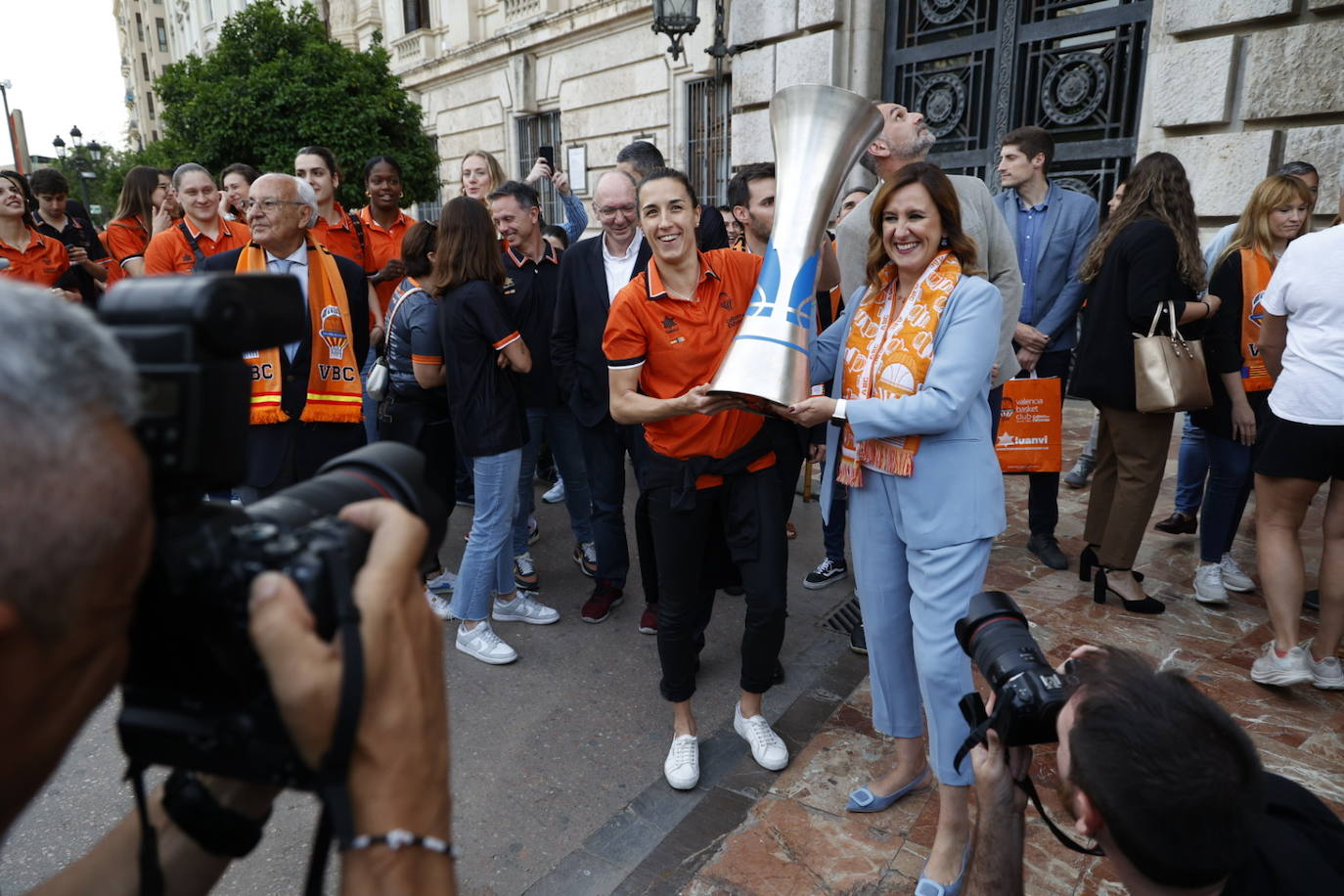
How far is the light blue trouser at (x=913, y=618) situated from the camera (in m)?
2.37

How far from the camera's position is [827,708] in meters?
3.34

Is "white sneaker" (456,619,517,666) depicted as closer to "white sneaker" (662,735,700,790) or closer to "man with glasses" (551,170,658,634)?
"man with glasses" (551,170,658,634)

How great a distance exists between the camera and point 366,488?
97 cm

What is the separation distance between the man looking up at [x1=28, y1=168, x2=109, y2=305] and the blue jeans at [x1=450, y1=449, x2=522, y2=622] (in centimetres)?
404

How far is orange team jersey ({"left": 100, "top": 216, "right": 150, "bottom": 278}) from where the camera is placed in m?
6.39

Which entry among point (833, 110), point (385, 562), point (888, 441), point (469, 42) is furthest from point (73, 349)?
point (469, 42)

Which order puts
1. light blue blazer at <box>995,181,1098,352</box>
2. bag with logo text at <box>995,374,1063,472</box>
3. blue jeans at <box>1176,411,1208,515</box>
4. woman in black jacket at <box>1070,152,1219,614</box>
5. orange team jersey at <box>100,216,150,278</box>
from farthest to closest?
orange team jersey at <box>100,216,150,278</box> < light blue blazer at <box>995,181,1098,352</box> < blue jeans at <box>1176,411,1208,515</box> < bag with logo text at <box>995,374,1063,472</box> < woman in black jacket at <box>1070,152,1219,614</box>

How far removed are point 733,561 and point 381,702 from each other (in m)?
2.33

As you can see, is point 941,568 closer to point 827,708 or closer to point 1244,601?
point 827,708

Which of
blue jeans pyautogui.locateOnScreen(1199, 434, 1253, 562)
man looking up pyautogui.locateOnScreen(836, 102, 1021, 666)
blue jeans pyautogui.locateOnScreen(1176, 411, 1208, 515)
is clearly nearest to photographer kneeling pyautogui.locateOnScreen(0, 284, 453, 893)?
man looking up pyautogui.locateOnScreen(836, 102, 1021, 666)

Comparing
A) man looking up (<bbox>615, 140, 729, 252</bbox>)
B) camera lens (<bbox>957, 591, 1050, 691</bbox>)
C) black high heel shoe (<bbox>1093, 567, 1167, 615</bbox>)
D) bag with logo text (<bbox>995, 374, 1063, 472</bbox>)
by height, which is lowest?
black high heel shoe (<bbox>1093, 567, 1167, 615</bbox>)

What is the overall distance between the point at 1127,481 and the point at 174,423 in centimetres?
415

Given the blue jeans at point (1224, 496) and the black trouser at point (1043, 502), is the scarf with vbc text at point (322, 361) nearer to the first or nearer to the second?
the black trouser at point (1043, 502)

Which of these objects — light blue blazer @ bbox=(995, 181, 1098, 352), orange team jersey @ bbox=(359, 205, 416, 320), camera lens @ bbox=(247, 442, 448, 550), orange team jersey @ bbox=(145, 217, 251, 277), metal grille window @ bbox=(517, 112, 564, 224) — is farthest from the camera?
metal grille window @ bbox=(517, 112, 564, 224)
